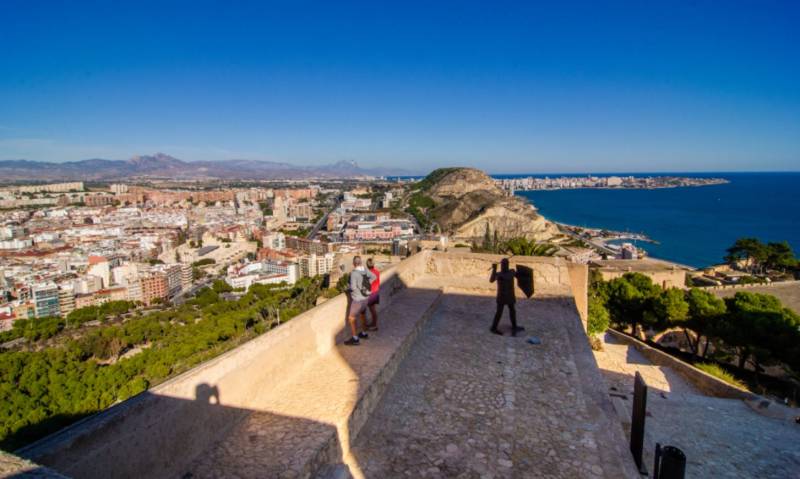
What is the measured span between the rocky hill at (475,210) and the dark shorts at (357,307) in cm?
3835

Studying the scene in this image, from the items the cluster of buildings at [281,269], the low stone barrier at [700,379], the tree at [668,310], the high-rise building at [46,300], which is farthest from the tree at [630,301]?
the high-rise building at [46,300]

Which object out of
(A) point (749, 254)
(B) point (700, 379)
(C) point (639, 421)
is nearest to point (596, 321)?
(B) point (700, 379)

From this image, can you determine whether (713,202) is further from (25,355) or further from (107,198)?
(107,198)

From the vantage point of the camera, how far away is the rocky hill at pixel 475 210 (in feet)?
200

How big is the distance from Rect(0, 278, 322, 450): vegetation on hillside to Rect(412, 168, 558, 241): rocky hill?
24.4 meters

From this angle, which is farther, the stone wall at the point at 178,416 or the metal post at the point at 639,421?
the metal post at the point at 639,421

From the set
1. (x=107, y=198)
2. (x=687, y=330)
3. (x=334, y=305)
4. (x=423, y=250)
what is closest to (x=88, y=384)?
(x=423, y=250)

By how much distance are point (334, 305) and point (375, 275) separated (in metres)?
0.60

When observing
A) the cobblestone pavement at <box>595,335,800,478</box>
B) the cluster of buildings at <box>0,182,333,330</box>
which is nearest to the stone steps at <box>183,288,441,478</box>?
the cobblestone pavement at <box>595,335,800,478</box>

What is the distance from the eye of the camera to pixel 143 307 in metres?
40.0

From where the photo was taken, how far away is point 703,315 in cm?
1409

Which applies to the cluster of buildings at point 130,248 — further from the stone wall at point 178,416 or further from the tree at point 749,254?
the stone wall at point 178,416

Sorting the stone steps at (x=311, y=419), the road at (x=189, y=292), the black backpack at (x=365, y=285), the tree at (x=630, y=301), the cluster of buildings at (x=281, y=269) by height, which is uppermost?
the black backpack at (x=365, y=285)

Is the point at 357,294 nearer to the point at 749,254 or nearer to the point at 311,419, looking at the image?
the point at 311,419
